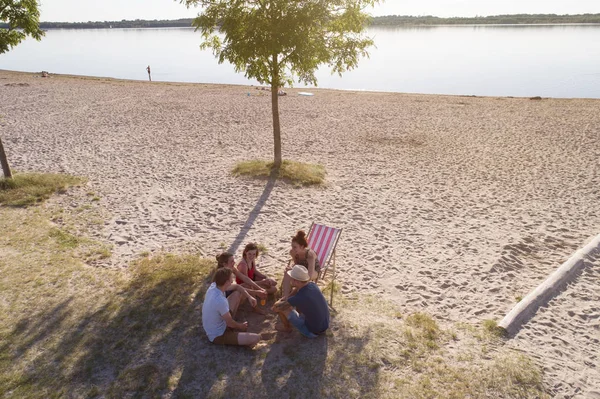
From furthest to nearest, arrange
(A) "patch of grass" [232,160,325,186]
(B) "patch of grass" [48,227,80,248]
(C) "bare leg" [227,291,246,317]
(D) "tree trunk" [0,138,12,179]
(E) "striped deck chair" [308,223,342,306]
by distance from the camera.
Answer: (A) "patch of grass" [232,160,325,186] → (D) "tree trunk" [0,138,12,179] → (B) "patch of grass" [48,227,80,248] → (E) "striped deck chair" [308,223,342,306] → (C) "bare leg" [227,291,246,317]

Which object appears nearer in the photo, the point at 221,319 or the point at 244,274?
the point at 221,319

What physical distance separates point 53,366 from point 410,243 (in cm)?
636

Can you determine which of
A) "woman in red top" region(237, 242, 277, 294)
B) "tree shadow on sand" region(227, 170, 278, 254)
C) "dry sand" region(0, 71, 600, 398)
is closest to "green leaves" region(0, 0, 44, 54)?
"dry sand" region(0, 71, 600, 398)

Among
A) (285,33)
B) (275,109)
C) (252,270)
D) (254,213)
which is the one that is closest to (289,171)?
(275,109)

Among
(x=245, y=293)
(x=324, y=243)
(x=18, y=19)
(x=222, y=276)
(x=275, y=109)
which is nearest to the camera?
(x=222, y=276)

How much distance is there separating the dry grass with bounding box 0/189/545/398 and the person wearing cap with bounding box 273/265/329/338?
24 centimetres

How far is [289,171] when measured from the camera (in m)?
12.4

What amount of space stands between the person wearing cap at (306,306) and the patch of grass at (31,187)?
309 inches

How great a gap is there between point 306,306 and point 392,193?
636 cm

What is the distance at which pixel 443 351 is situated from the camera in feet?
18.4

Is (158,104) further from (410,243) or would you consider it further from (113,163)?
(410,243)

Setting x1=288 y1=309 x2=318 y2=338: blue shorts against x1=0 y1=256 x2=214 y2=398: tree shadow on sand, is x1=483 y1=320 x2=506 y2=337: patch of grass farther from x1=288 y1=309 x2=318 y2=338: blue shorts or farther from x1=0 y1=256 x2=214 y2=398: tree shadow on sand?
x1=0 y1=256 x2=214 y2=398: tree shadow on sand

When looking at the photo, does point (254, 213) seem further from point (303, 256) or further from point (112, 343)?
point (112, 343)

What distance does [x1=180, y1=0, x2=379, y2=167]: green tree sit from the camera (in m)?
10.2
